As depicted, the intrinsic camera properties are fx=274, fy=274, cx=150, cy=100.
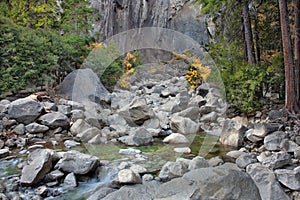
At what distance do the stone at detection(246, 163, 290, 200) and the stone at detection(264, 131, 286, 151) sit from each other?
1588 mm

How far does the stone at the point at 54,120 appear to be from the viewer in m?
6.50

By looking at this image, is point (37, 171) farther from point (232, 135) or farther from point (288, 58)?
point (288, 58)

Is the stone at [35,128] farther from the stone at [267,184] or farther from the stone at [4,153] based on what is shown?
the stone at [267,184]

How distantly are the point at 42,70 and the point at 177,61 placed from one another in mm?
12850

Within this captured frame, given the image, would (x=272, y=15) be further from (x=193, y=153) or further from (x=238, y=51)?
(x=193, y=153)

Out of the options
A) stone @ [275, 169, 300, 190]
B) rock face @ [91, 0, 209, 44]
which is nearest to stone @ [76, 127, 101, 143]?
stone @ [275, 169, 300, 190]

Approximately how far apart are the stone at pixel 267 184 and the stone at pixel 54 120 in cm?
452

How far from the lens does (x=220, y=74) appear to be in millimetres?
8617

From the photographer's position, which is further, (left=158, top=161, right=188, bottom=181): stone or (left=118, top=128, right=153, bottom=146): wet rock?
(left=118, top=128, right=153, bottom=146): wet rock

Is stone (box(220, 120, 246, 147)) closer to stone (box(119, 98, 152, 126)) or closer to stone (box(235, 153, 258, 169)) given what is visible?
stone (box(235, 153, 258, 169))

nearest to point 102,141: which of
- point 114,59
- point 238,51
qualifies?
point 238,51

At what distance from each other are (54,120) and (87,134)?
98 centimetres

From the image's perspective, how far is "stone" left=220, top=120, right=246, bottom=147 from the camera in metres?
5.73

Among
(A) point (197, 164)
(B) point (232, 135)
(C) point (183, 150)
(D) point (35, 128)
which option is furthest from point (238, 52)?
(D) point (35, 128)
